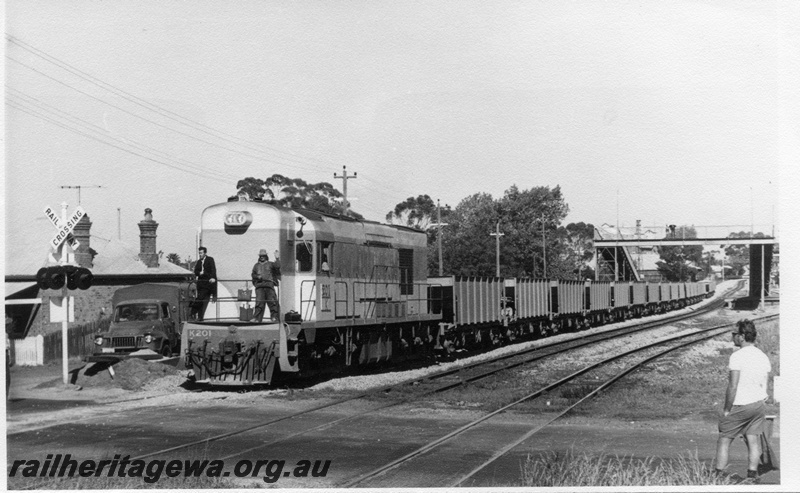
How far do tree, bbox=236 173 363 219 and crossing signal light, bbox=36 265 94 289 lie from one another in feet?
17.3

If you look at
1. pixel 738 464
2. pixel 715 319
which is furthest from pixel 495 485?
pixel 715 319

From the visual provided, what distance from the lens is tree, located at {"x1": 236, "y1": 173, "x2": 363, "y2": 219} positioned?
64.1ft

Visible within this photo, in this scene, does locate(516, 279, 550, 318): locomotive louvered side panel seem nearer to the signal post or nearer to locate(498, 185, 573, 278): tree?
locate(498, 185, 573, 278): tree

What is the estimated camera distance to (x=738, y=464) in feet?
33.8

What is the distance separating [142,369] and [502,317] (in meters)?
16.1

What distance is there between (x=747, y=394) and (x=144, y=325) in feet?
52.4

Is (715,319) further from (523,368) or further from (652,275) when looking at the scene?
(652,275)

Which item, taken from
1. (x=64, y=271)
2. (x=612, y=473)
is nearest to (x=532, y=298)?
(x=64, y=271)

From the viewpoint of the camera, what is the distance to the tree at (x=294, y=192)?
64.1 feet

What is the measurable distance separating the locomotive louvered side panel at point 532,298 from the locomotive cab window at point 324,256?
15.4 m

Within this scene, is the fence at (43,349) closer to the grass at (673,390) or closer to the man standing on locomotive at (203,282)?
the man standing on locomotive at (203,282)

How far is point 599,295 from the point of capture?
141ft

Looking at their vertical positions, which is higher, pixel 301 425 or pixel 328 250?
pixel 328 250

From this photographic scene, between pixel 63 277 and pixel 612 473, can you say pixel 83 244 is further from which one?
pixel 612 473
